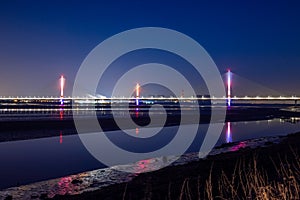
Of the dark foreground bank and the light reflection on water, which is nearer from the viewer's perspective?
the dark foreground bank

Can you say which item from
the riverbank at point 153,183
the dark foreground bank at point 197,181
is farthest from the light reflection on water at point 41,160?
the dark foreground bank at point 197,181

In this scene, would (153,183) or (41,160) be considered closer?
(153,183)

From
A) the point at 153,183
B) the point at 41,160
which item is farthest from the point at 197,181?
the point at 41,160

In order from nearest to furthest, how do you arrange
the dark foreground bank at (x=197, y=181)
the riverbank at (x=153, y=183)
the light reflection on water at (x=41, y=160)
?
the dark foreground bank at (x=197, y=181) < the riverbank at (x=153, y=183) < the light reflection on water at (x=41, y=160)

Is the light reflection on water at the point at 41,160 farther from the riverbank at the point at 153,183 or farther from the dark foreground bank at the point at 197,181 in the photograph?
the dark foreground bank at the point at 197,181

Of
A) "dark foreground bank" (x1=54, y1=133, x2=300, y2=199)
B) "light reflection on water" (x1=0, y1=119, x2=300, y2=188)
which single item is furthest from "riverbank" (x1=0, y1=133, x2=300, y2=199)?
"light reflection on water" (x1=0, y1=119, x2=300, y2=188)

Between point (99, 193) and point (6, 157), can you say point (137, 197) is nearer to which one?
point (99, 193)

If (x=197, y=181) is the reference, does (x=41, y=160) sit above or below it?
below

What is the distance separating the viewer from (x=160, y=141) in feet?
62.1

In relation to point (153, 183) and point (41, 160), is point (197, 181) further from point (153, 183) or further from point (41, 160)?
point (41, 160)

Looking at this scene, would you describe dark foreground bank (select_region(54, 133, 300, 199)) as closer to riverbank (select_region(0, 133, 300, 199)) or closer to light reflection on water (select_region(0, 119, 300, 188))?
riverbank (select_region(0, 133, 300, 199))

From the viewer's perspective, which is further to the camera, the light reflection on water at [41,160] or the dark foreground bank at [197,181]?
the light reflection on water at [41,160]

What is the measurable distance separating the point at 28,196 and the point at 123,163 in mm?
4760

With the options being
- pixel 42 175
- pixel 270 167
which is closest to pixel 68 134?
pixel 42 175
